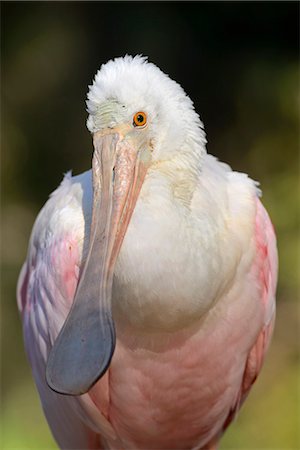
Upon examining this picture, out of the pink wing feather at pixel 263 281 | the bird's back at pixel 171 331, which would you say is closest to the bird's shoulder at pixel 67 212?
the bird's back at pixel 171 331

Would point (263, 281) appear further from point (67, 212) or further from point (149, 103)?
point (149, 103)

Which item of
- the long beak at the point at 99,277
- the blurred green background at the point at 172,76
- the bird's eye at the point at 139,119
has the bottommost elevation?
the long beak at the point at 99,277

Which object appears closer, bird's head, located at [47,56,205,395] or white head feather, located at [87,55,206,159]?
bird's head, located at [47,56,205,395]

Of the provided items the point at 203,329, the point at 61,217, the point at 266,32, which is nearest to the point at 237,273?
the point at 203,329

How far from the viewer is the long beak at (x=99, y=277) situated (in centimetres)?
212

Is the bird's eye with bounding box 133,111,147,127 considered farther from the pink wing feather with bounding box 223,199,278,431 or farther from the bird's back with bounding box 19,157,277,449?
the pink wing feather with bounding box 223,199,278,431

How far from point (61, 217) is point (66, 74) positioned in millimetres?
3969

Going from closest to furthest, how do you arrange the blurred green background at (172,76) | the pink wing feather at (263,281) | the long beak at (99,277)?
the long beak at (99,277) < the pink wing feather at (263,281) < the blurred green background at (172,76)

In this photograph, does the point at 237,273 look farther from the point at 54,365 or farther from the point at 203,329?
the point at 54,365

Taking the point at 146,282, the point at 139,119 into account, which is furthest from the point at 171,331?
the point at 139,119

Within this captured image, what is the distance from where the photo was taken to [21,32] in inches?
255

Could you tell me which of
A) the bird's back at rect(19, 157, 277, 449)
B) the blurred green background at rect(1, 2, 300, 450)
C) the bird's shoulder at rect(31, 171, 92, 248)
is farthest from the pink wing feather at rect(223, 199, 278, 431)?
the blurred green background at rect(1, 2, 300, 450)

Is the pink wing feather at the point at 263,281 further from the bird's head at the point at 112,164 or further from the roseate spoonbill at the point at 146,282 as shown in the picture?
the bird's head at the point at 112,164

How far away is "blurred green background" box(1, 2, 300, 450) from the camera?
5.95m
